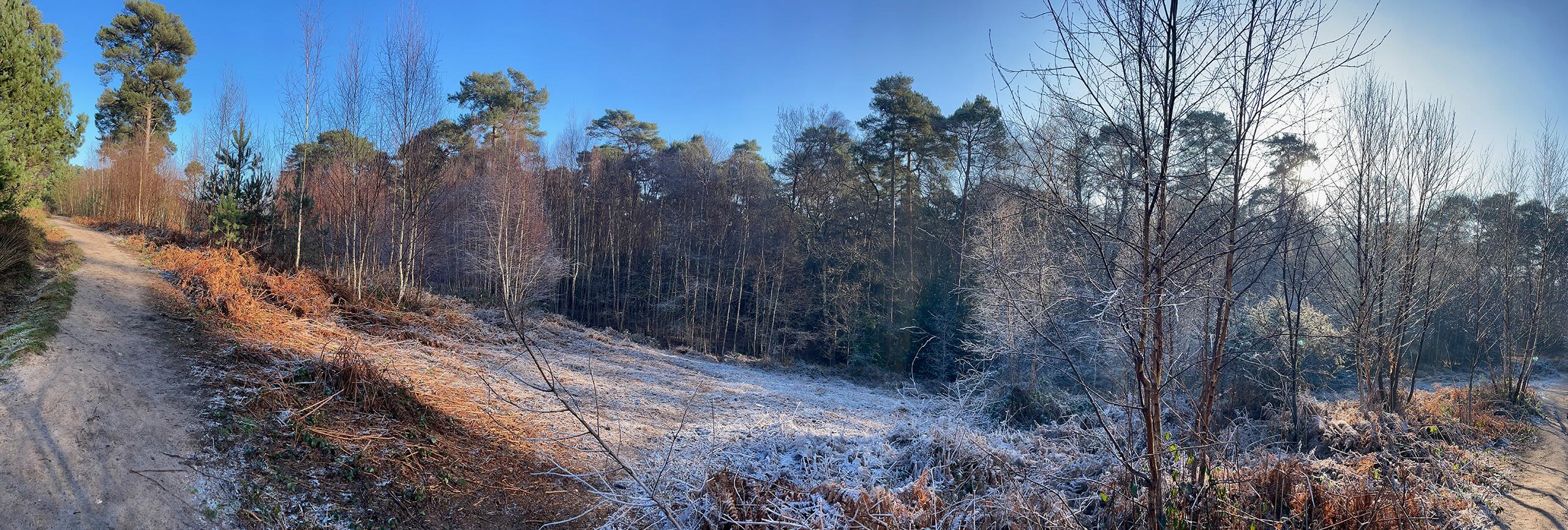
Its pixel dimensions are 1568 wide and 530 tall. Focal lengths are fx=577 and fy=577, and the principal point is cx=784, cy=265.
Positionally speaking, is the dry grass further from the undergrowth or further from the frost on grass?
the undergrowth

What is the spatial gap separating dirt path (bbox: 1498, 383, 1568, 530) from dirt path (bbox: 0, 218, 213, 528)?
9.92 m

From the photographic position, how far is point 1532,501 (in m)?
5.80

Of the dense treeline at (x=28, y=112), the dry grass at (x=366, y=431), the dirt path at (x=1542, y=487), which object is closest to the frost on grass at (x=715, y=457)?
the dry grass at (x=366, y=431)

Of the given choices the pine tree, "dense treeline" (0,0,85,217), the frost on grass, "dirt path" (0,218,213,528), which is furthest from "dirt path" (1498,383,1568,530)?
the pine tree

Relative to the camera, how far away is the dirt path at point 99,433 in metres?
3.09

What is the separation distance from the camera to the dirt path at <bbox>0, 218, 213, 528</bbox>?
3094mm

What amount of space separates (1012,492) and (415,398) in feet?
16.1

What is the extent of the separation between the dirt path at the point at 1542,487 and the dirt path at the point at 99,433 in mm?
9918

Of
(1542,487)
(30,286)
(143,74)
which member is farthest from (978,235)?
(143,74)

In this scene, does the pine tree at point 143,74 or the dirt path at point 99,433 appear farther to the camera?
the pine tree at point 143,74

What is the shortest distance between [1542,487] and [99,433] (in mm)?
12999

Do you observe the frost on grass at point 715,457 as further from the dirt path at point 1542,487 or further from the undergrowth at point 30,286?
the undergrowth at point 30,286

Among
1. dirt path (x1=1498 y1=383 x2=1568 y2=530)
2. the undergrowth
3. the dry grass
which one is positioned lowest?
dirt path (x1=1498 y1=383 x2=1568 y2=530)


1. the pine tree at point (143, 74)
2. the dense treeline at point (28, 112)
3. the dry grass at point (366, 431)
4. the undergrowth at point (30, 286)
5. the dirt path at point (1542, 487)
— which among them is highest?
the pine tree at point (143, 74)
